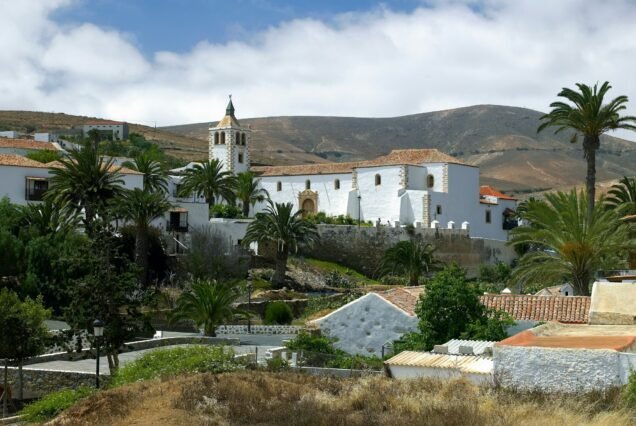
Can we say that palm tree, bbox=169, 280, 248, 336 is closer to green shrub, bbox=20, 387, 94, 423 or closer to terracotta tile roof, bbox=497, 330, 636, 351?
green shrub, bbox=20, 387, 94, 423

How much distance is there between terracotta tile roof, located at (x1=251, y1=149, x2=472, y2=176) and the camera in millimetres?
61906

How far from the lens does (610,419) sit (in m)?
12.0

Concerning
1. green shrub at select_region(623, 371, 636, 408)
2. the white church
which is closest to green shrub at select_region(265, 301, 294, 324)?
the white church

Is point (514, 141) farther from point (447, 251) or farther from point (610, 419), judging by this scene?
point (610, 419)

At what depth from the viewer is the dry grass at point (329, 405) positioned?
12445 mm

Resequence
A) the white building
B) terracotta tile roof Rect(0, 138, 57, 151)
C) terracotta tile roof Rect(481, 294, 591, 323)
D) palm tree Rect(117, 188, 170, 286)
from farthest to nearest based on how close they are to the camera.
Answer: the white building, terracotta tile roof Rect(0, 138, 57, 151), palm tree Rect(117, 188, 170, 286), terracotta tile roof Rect(481, 294, 591, 323)

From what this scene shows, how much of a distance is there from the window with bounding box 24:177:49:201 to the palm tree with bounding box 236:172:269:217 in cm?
1604

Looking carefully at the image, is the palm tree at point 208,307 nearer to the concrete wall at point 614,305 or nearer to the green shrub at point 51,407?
the green shrub at point 51,407

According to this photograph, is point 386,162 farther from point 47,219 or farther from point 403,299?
point 403,299

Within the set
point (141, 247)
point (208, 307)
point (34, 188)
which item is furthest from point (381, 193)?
point (208, 307)

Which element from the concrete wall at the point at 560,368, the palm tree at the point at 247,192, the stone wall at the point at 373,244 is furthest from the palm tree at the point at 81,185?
the concrete wall at the point at 560,368

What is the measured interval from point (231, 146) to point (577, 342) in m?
54.4

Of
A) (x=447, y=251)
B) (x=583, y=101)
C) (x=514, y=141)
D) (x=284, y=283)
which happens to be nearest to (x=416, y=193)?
(x=447, y=251)

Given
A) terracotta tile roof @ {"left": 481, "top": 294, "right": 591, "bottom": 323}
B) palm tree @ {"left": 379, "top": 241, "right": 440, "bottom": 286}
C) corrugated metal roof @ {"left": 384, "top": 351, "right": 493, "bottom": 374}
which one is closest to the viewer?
corrugated metal roof @ {"left": 384, "top": 351, "right": 493, "bottom": 374}
